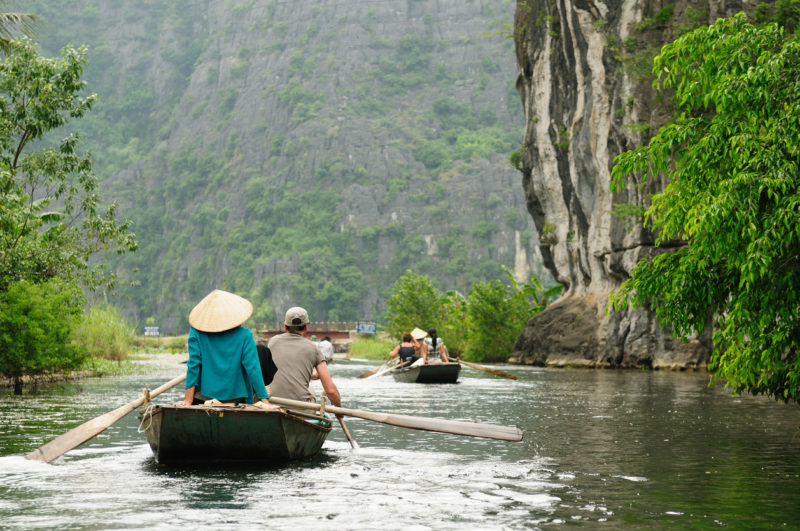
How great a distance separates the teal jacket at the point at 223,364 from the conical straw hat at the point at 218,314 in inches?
5.2

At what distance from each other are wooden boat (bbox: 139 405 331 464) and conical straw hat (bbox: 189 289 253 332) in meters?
0.85

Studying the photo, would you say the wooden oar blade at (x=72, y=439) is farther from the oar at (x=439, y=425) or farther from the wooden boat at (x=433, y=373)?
the wooden boat at (x=433, y=373)

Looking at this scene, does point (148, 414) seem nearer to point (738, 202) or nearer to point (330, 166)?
point (738, 202)

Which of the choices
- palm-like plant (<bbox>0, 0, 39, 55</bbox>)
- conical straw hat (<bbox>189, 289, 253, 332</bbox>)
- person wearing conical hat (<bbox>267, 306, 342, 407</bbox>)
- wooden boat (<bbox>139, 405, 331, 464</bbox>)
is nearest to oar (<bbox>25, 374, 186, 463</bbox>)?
wooden boat (<bbox>139, 405, 331, 464</bbox>)

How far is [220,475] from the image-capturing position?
32.9ft

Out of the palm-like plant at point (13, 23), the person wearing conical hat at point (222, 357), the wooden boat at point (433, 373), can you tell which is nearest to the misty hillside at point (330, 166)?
the wooden boat at point (433, 373)

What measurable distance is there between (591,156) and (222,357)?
3966 centimetres

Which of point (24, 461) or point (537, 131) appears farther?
point (537, 131)

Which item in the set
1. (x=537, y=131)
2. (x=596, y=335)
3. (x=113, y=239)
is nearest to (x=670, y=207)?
(x=113, y=239)

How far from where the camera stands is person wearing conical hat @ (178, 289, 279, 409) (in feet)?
33.4

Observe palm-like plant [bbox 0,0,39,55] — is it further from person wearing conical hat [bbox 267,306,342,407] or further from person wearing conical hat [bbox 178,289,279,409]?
person wearing conical hat [bbox 178,289,279,409]

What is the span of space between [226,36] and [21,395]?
18617cm

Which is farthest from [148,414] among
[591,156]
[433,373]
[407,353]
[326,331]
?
[326,331]

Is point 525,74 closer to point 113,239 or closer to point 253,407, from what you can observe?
point 113,239
